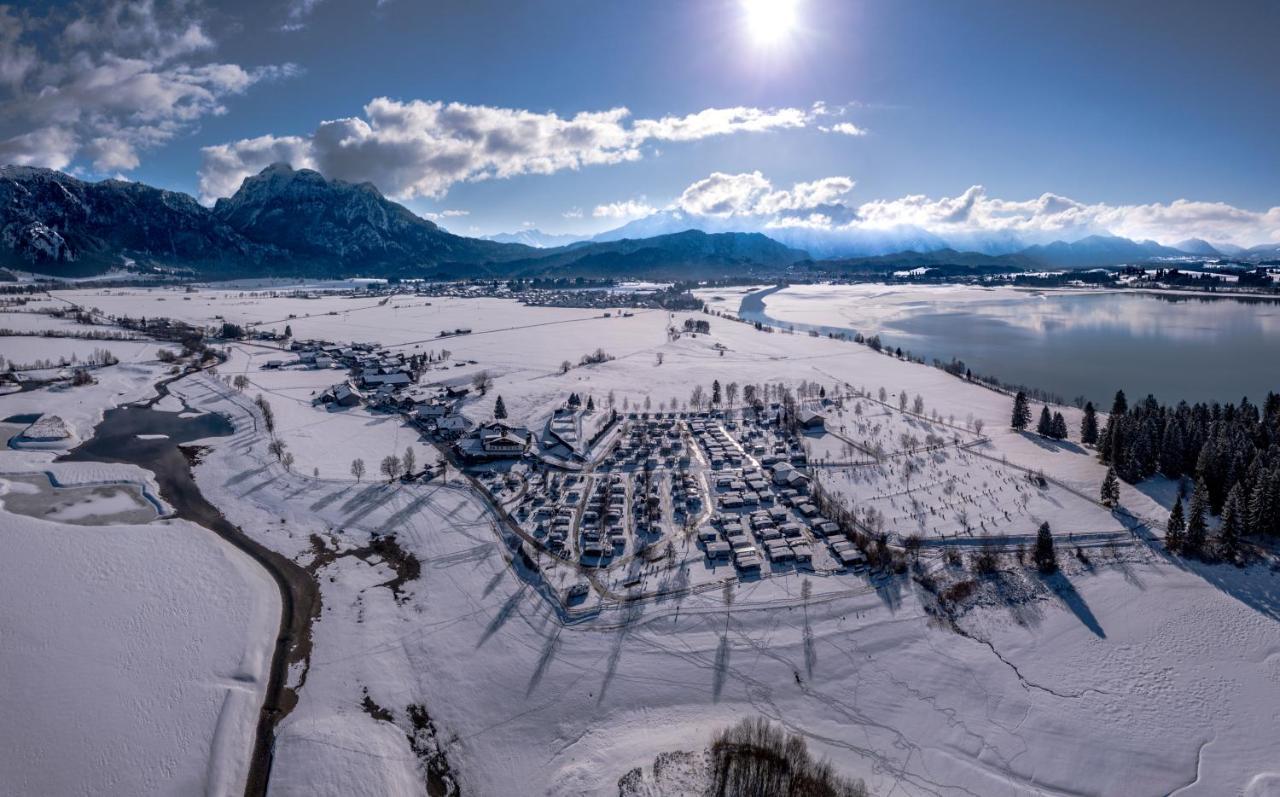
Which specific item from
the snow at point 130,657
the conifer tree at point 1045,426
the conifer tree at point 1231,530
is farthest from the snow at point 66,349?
the conifer tree at point 1231,530

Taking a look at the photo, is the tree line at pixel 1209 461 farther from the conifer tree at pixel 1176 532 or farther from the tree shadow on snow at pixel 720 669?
the tree shadow on snow at pixel 720 669

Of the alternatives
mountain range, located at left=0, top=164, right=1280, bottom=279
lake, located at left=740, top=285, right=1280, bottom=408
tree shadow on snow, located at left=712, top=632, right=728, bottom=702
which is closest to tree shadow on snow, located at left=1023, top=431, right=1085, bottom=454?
lake, located at left=740, top=285, right=1280, bottom=408

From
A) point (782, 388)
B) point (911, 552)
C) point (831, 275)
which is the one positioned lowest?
point (911, 552)

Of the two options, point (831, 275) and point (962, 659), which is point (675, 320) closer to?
point (962, 659)

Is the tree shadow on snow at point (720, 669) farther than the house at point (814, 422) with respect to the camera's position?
No

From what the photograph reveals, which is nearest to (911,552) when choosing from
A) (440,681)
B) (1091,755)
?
(1091,755)

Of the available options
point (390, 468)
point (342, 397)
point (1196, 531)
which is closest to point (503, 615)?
point (390, 468)

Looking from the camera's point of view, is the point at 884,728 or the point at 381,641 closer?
the point at 884,728

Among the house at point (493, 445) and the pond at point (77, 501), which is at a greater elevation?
the house at point (493, 445)
